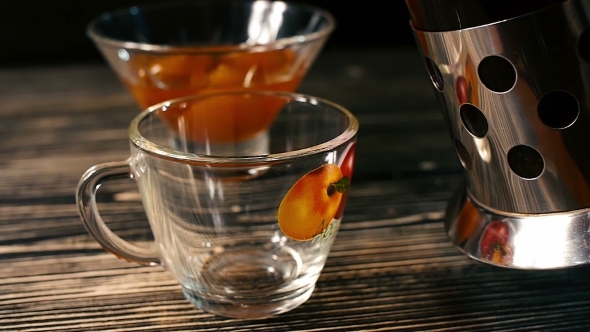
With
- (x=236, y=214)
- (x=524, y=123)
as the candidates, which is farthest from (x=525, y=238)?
(x=236, y=214)

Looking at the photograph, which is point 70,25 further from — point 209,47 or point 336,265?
point 336,265

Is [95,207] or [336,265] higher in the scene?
[95,207]

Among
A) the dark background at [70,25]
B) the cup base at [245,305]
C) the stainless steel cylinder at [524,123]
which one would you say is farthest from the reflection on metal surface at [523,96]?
the dark background at [70,25]

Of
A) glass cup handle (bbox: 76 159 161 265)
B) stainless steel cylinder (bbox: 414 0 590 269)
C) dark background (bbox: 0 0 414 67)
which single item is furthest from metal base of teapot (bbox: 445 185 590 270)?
dark background (bbox: 0 0 414 67)

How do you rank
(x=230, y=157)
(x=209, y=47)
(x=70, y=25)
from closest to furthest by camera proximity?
(x=230, y=157) → (x=209, y=47) → (x=70, y=25)

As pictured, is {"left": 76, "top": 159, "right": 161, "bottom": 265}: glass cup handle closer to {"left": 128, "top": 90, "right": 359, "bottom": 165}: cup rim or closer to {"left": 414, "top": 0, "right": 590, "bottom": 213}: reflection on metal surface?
{"left": 128, "top": 90, "right": 359, "bottom": 165}: cup rim

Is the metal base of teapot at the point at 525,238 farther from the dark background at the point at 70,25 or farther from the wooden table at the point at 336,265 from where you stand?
the dark background at the point at 70,25

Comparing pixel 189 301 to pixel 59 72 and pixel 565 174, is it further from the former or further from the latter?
pixel 59 72
